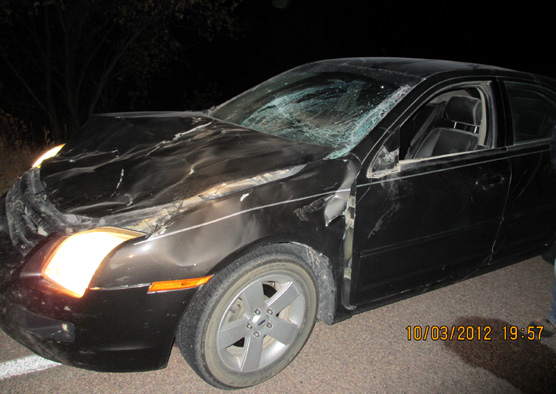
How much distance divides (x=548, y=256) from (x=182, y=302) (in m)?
3.05

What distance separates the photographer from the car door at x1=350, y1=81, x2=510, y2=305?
92.7 inches

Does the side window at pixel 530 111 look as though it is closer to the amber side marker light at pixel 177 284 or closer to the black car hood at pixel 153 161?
the black car hood at pixel 153 161

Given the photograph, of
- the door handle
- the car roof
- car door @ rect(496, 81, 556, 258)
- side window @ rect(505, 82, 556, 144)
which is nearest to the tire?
the door handle

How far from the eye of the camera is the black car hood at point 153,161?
85.4 inches

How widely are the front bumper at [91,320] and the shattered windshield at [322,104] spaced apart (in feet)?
3.92

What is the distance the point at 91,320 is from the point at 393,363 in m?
1.63

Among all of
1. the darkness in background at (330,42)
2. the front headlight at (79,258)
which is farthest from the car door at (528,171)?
the darkness in background at (330,42)

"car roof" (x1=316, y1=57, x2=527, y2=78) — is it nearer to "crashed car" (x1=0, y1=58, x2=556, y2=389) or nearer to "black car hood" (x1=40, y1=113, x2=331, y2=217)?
"crashed car" (x1=0, y1=58, x2=556, y2=389)

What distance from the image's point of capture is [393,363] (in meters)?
2.51

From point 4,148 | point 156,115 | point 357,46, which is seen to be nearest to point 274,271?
point 156,115

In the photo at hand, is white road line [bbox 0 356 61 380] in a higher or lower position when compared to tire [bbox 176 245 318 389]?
lower

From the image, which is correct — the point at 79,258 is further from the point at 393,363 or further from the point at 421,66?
the point at 421,66

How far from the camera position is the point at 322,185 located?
7.12ft

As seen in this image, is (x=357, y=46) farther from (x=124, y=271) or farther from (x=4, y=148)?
(x=124, y=271)
